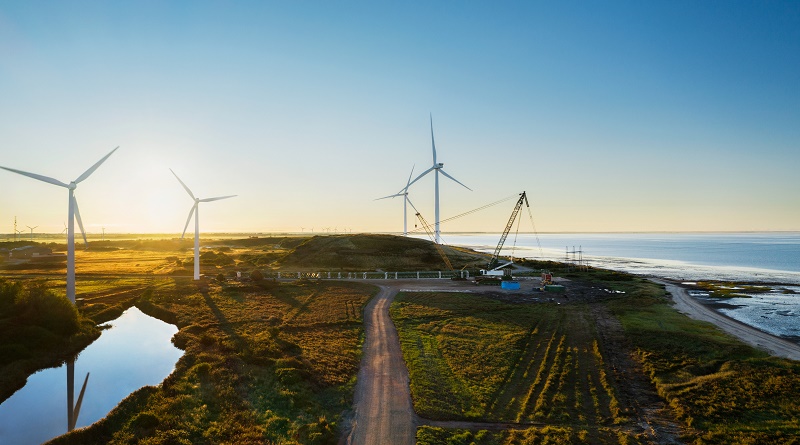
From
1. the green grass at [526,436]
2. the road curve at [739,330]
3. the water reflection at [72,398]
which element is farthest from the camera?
the road curve at [739,330]

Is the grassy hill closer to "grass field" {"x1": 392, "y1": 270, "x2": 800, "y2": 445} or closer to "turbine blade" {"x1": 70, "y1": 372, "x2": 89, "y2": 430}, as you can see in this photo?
"grass field" {"x1": 392, "y1": 270, "x2": 800, "y2": 445}

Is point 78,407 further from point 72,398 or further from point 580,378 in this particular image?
point 580,378

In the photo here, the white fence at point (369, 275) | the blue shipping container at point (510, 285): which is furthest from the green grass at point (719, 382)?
the white fence at point (369, 275)

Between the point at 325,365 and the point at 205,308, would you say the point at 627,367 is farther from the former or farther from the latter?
the point at 205,308

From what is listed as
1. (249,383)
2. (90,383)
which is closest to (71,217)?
(90,383)

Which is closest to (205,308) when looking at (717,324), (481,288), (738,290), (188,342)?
(188,342)

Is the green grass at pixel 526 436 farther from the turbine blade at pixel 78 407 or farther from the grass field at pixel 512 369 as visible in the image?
the turbine blade at pixel 78 407

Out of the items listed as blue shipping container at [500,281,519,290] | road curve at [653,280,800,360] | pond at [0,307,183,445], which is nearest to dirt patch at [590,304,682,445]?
road curve at [653,280,800,360]
